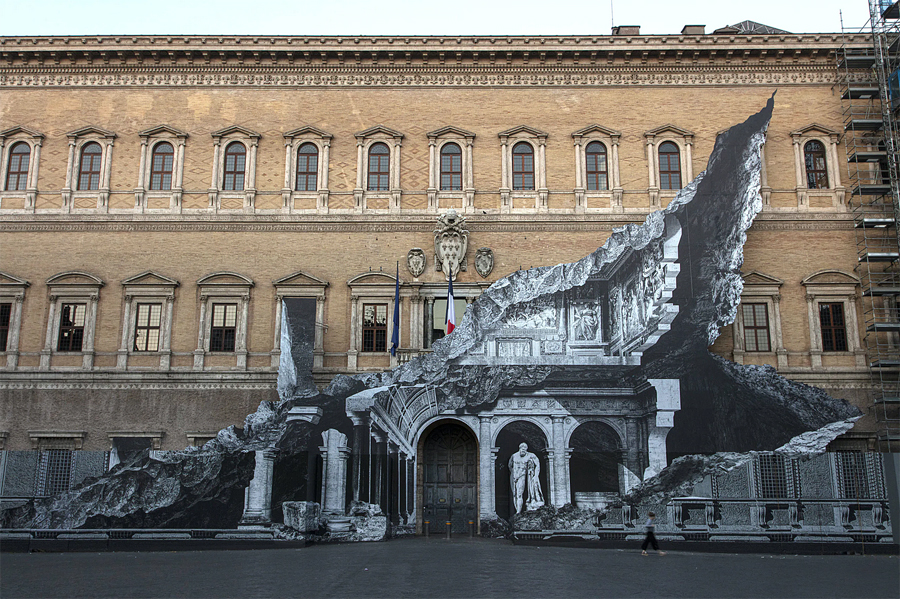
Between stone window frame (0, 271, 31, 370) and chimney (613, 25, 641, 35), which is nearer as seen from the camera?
stone window frame (0, 271, 31, 370)

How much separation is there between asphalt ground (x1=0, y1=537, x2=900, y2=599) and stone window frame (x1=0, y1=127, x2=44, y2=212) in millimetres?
11085

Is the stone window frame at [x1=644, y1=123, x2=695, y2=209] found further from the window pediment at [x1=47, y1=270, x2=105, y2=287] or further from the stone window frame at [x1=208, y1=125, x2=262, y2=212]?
the window pediment at [x1=47, y1=270, x2=105, y2=287]

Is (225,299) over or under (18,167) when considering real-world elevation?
under

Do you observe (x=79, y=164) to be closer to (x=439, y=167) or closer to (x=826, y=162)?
(x=439, y=167)

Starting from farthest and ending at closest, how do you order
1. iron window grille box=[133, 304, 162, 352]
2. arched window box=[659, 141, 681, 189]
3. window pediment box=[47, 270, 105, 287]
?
arched window box=[659, 141, 681, 189] → window pediment box=[47, 270, 105, 287] → iron window grille box=[133, 304, 162, 352]

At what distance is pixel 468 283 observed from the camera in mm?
25766

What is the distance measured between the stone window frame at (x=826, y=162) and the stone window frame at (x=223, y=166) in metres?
17.3

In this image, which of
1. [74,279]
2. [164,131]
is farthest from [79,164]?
[74,279]

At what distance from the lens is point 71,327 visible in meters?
25.8

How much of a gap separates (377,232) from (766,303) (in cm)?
1221

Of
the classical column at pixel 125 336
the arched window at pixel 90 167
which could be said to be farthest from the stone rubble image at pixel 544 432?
the arched window at pixel 90 167

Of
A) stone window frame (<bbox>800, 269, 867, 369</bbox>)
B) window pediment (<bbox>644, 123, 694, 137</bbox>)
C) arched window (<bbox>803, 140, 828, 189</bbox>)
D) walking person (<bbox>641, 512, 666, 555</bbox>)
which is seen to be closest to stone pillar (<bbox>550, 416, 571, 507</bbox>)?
walking person (<bbox>641, 512, 666, 555</bbox>)

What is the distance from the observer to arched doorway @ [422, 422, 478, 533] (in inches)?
976

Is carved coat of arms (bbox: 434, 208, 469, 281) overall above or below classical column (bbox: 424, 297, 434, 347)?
above
